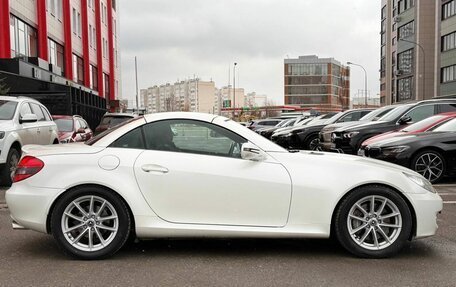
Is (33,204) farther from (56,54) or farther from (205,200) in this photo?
(56,54)

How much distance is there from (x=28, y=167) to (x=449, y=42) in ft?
175

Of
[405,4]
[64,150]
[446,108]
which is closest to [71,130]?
[64,150]

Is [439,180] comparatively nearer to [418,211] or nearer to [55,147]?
[418,211]

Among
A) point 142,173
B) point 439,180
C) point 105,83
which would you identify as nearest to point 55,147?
point 142,173

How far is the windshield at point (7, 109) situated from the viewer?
30.8 feet

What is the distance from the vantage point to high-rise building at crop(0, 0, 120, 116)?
22.8 m

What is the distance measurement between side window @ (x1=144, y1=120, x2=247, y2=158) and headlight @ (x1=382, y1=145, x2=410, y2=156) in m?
5.33

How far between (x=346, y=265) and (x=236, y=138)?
160cm

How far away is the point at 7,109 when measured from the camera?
9.55 metres

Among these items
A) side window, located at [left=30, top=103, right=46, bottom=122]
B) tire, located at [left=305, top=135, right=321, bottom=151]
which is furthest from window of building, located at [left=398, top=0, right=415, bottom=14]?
side window, located at [left=30, top=103, right=46, bottom=122]

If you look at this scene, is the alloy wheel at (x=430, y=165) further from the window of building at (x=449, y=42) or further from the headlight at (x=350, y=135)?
the window of building at (x=449, y=42)

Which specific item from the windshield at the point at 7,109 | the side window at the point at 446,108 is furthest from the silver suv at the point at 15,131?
the side window at the point at 446,108

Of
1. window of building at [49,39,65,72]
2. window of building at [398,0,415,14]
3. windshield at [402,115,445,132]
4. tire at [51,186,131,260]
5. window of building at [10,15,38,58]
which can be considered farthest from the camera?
window of building at [398,0,415,14]

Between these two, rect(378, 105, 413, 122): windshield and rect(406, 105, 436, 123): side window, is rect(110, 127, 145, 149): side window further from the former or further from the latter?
rect(406, 105, 436, 123): side window
